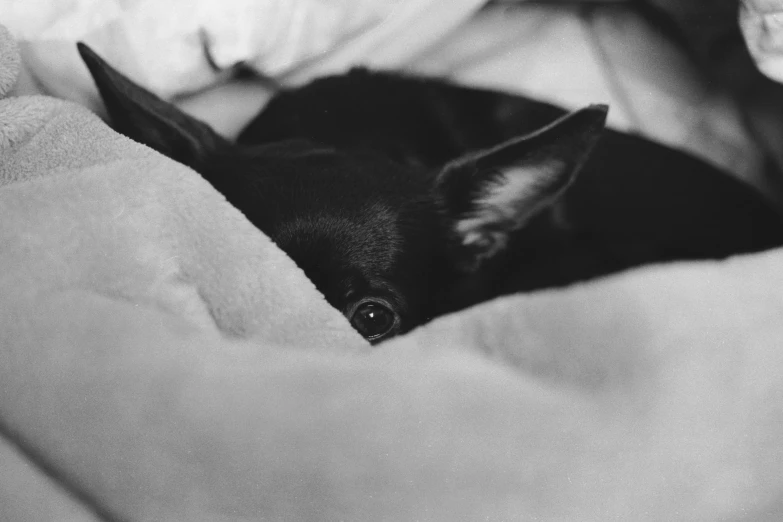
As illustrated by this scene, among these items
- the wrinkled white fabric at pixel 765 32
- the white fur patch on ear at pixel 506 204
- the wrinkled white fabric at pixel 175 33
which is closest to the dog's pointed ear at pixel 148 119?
the wrinkled white fabric at pixel 175 33

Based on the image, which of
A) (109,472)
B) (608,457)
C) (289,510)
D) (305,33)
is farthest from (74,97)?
(608,457)

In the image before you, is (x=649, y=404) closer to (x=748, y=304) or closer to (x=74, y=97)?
(x=748, y=304)

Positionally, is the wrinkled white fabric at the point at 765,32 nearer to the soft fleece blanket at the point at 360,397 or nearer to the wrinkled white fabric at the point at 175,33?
the soft fleece blanket at the point at 360,397

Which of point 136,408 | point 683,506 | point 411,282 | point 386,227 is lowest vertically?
point 411,282

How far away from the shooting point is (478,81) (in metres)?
1.75

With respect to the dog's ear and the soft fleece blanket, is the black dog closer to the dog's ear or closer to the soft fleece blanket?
the dog's ear

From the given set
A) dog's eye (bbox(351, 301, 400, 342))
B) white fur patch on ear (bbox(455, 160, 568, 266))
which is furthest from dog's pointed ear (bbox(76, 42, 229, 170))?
white fur patch on ear (bbox(455, 160, 568, 266))

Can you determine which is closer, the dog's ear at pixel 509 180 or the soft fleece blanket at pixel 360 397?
the soft fleece blanket at pixel 360 397

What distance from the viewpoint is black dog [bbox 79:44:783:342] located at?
3.71ft

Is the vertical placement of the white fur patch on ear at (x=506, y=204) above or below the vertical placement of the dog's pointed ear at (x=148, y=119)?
below

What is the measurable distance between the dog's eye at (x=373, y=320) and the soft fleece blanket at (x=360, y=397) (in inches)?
18.4

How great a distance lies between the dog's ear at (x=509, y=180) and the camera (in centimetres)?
105

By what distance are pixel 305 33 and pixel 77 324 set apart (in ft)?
3.19

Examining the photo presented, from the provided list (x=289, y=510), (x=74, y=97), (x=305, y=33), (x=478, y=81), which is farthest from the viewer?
(x=478, y=81)
